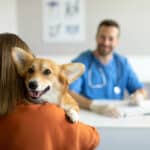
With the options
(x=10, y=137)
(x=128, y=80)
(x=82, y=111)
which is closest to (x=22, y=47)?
(x=10, y=137)

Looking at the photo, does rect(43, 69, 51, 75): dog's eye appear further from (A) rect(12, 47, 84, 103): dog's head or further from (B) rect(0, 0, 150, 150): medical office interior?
(B) rect(0, 0, 150, 150): medical office interior

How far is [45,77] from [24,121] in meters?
0.20

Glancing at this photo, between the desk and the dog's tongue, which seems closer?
the dog's tongue

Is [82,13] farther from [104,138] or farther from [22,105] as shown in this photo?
[22,105]

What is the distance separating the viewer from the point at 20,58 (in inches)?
46.4

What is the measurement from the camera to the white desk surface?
185 cm

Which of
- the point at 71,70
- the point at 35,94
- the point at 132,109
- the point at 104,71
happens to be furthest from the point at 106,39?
the point at 35,94

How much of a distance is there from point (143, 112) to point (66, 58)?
4.97 feet

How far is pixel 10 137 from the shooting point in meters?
1.08

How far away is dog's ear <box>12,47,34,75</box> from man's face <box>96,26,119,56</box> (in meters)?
1.42

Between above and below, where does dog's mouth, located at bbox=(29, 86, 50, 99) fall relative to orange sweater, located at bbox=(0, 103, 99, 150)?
above

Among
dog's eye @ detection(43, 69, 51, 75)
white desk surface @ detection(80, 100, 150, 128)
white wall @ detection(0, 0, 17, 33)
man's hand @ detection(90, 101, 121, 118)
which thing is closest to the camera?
dog's eye @ detection(43, 69, 51, 75)

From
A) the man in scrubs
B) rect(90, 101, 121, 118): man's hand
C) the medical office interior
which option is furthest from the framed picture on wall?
rect(90, 101, 121, 118): man's hand

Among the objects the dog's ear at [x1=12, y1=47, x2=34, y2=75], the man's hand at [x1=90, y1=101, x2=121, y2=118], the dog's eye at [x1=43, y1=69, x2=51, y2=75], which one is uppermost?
the dog's ear at [x1=12, y1=47, x2=34, y2=75]
